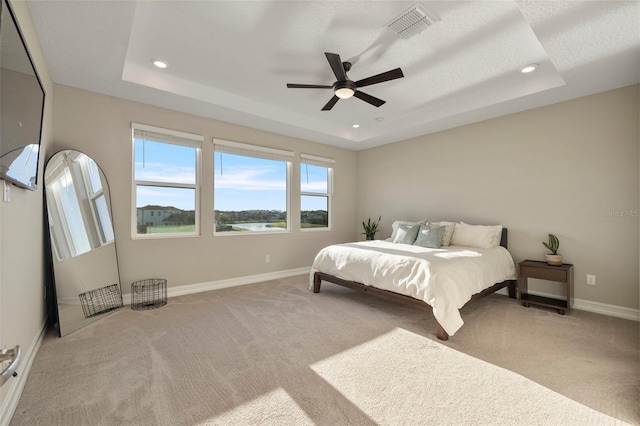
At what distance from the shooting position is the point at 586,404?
1703mm

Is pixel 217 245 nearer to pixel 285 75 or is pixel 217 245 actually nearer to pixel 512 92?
pixel 285 75

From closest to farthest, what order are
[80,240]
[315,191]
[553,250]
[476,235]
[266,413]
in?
[266,413] → [80,240] → [553,250] → [476,235] → [315,191]

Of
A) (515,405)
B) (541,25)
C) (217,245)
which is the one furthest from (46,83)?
(515,405)

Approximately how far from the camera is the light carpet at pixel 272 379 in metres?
1.61

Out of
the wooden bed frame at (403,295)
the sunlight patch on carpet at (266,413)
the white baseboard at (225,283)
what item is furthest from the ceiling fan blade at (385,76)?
the white baseboard at (225,283)

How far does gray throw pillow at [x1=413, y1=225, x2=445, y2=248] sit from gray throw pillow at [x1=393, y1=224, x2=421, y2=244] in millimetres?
94

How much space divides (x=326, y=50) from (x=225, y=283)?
130 inches

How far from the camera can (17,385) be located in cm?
173

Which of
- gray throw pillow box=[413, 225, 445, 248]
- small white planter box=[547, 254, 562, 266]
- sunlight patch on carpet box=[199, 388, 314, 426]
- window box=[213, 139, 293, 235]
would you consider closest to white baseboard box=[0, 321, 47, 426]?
sunlight patch on carpet box=[199, 388, 314, 426]

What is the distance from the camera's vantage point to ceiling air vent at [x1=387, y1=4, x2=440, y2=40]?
2.15 m

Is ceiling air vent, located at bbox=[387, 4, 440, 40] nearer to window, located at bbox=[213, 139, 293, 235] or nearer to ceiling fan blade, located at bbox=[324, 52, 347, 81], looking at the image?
ceiling fan blade, located at bbox=[324, 52, 347, 81]

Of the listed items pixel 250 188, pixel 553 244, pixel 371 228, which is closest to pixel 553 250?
pixel 553 244

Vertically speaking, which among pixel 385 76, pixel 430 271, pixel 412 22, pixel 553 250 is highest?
pixel 412 22

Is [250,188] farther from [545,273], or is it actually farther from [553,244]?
[553,244]
